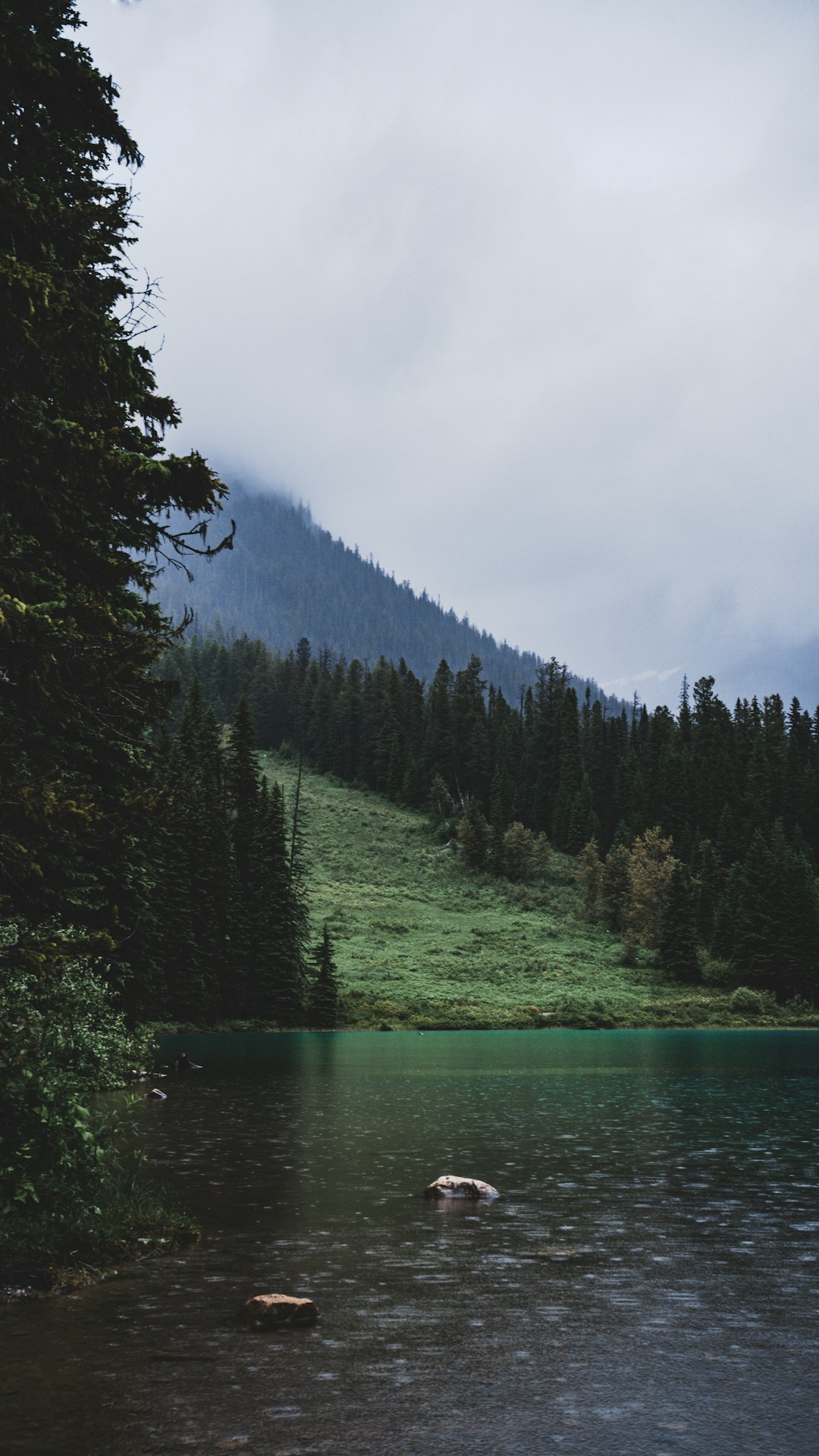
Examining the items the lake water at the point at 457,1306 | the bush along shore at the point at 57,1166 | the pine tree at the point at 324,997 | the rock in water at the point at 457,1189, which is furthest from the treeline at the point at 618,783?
the bush along shore at the point at 57,1166

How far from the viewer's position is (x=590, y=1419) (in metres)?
7.69

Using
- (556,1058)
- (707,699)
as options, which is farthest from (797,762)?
(556,1058)

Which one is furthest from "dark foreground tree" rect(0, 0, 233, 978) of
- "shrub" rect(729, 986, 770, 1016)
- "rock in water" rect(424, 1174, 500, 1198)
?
"shrub" rect(729, 986, 770, 1016)

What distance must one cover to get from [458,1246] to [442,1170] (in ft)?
22.1

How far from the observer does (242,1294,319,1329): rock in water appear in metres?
10.0

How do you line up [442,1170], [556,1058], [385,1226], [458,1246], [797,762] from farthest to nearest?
[797,762] → [556,1058] → [442,1170] → [385,1226] → [458,1246]

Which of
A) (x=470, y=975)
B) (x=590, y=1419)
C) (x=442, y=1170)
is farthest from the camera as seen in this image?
(x=470, y=975)

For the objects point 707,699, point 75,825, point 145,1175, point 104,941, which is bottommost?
point 145,1175

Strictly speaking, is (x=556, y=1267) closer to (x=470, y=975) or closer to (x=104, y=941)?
(x=104, y=941)

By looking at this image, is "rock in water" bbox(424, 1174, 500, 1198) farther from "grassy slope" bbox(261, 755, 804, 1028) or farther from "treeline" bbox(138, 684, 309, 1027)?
"grassy slope" bbox(261, 755, 804, 1028)

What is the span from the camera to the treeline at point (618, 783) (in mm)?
100688

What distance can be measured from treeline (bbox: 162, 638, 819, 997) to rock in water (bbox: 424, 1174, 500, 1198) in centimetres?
8545

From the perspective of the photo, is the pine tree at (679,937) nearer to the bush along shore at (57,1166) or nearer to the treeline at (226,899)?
the treeline at (226,899)

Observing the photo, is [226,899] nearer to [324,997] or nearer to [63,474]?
[324,997]
